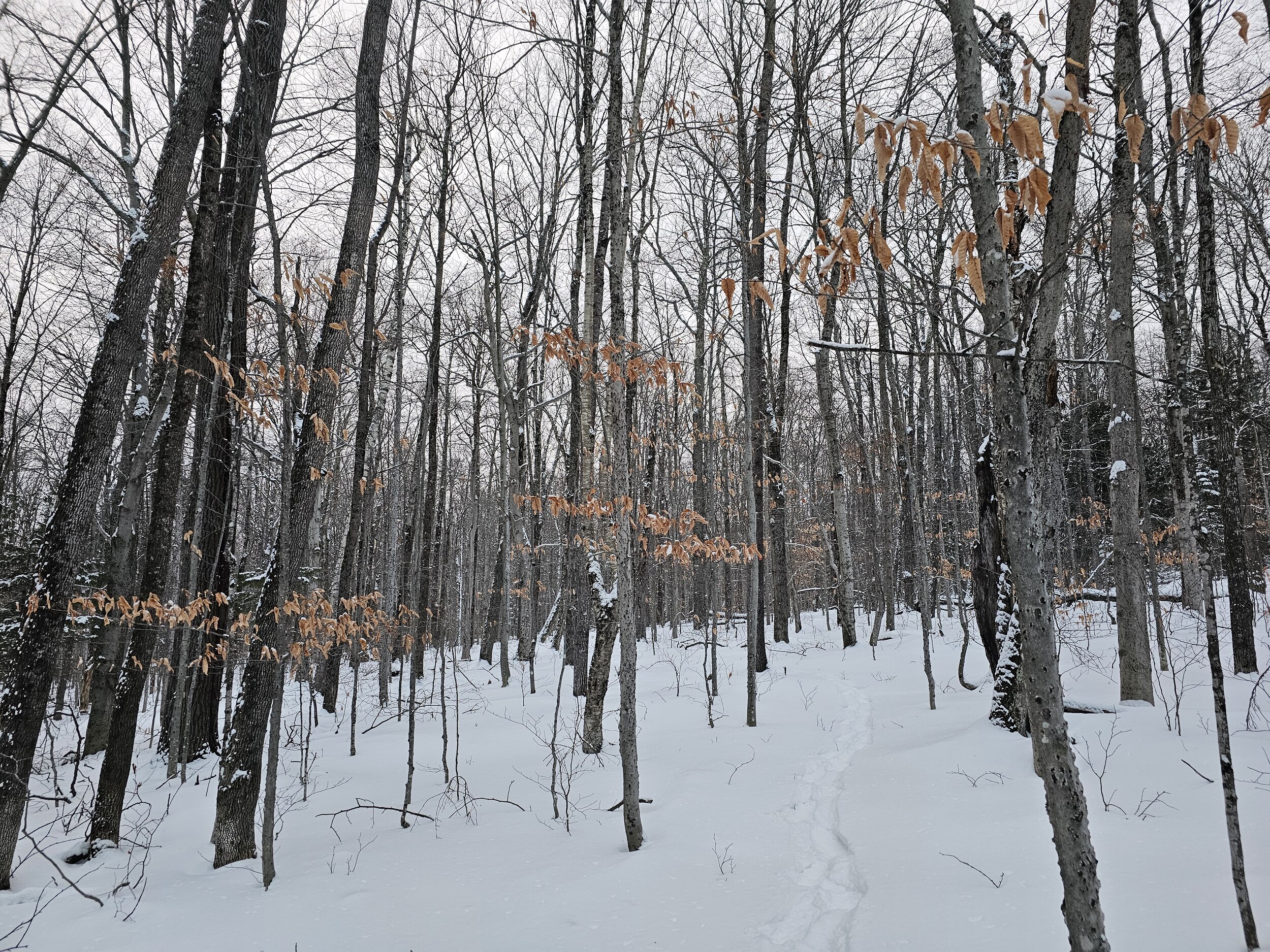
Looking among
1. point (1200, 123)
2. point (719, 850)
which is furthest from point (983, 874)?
point (1200, 123)

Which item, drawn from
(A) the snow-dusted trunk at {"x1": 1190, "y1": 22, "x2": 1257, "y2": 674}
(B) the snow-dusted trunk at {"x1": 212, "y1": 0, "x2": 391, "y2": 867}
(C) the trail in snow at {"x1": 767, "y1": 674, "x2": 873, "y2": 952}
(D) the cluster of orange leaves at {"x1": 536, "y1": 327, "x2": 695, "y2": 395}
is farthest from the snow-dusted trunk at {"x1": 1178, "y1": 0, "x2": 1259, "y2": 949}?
(B) the snow-dusted trunk at {"x1": 212, "y1": 0, "x2": 391, "y2": 867}

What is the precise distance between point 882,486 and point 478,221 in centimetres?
1451

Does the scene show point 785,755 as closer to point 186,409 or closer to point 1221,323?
point 186,409

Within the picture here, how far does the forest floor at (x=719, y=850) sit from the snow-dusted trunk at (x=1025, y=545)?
0.94 metres

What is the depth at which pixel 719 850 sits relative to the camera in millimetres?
4266

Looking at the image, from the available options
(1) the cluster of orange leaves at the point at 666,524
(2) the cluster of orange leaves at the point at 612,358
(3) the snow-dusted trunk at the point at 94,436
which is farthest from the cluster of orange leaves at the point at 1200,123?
(3) the snow-dusted trunk at the point at 94,436

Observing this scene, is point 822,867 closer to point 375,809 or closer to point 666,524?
point 666,524

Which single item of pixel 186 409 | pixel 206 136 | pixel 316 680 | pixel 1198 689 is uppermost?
pixel 206 136

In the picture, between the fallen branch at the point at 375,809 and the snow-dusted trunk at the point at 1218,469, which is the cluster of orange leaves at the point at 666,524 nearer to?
the fallen branch at the point at 375,809

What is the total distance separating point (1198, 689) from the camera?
7105 mm

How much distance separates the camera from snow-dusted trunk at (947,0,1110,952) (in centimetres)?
223

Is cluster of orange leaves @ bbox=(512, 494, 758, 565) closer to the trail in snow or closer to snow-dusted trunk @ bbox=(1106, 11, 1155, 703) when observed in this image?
the trail in snow

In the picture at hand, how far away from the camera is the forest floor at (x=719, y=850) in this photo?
3221 millimetres

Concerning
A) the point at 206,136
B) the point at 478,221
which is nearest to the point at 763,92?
the point at 478,221
